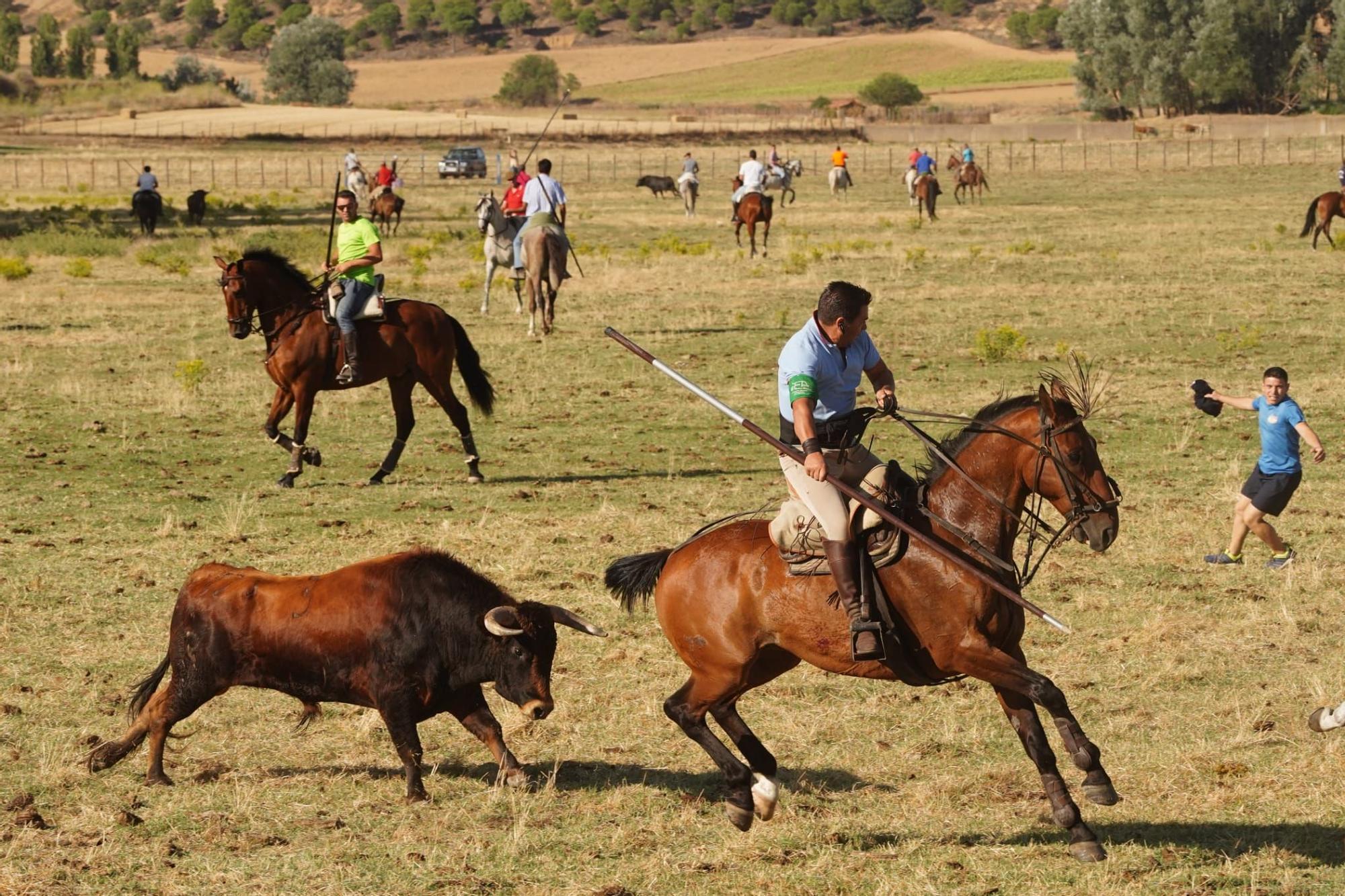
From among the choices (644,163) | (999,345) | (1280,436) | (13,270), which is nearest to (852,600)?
(1280,436)

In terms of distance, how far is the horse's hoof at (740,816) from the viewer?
24.9 ft

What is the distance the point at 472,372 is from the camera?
628 inches

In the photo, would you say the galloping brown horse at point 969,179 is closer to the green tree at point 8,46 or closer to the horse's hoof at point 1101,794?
the horse's hoof at point 1101,794

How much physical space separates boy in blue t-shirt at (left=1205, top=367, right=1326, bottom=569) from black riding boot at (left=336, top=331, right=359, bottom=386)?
7675mm

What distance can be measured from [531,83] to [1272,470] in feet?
527

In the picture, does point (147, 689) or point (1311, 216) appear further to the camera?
point (1311, 216)

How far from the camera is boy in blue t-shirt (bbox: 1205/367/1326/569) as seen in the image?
12.3 meters

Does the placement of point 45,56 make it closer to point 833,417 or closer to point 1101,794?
point 833,417

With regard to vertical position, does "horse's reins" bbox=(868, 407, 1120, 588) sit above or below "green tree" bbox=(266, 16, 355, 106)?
A: below

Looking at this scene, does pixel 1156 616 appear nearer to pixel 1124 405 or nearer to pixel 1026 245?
pixel 1124 405

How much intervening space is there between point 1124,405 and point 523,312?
1173 centimetres

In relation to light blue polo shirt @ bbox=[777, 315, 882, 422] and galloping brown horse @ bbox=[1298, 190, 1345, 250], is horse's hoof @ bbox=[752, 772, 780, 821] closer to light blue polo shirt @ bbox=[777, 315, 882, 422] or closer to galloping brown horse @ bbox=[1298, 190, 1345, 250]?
light blue polo shirt @ bbox=[777, 315, 882, 422]

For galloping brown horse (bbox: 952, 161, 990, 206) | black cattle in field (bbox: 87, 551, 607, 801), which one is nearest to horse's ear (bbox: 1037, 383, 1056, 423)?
black cattle in field (bbox: 87, 551, 607, 801)

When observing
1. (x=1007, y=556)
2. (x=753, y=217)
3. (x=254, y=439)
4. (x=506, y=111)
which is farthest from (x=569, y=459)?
(x=506, y=111)
